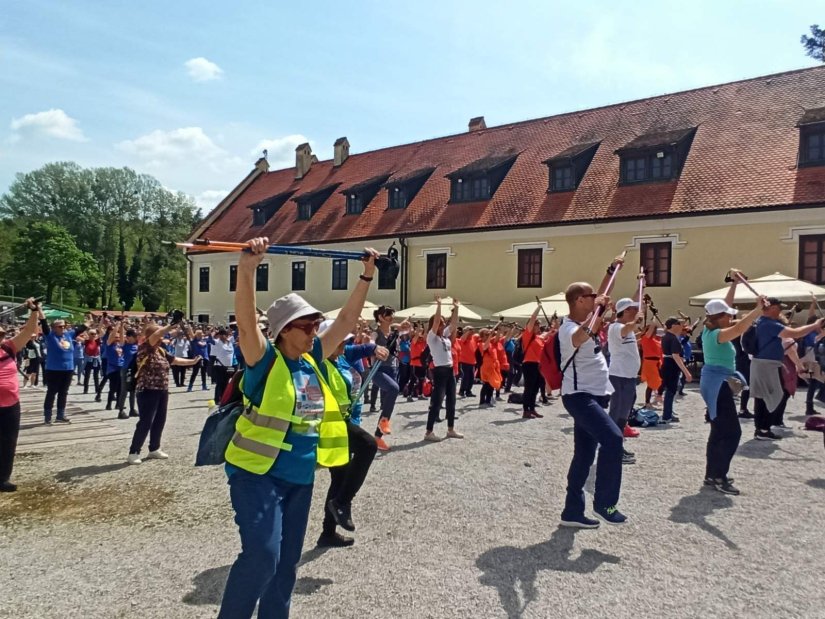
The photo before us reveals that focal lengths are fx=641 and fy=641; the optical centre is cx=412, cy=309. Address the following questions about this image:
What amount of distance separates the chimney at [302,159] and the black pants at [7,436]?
33816 millimetres

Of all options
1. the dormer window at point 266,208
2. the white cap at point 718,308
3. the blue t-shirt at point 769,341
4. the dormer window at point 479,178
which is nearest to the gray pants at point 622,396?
the white cap at point 718,308

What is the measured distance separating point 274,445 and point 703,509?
4415 millimetres

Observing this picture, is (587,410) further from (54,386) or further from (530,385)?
(54,386)

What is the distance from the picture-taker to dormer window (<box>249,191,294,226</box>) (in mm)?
37156

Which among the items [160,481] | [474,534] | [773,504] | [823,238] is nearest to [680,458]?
[773,504]

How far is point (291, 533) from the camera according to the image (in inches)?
127

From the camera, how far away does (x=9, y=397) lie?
6.79 metres

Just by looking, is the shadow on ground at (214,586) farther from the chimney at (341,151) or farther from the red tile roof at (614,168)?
the chimney at (341,151)

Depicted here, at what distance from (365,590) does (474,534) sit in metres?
1.31

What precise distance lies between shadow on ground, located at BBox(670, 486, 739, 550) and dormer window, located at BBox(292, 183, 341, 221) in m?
29.9

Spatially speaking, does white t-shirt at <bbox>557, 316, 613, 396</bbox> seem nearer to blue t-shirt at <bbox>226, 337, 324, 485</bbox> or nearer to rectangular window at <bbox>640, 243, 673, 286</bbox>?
blue t-shirt at <bbox>226, 337, 324, 485</bbox>

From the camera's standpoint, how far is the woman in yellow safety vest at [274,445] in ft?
9.86

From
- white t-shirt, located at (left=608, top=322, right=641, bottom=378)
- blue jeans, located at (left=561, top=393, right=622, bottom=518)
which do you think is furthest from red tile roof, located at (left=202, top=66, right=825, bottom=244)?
blue jeans, located at (left=561, top=393, right=622, bottom=518)

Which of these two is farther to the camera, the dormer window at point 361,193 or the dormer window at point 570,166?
the dormer window at point 361,193
